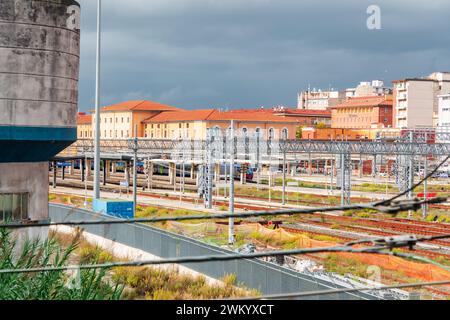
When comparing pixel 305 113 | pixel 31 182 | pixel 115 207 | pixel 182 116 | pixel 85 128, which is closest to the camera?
pixel 31 182

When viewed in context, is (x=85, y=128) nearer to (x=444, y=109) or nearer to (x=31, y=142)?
(x=444, y=109)

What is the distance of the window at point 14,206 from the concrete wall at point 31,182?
0.11 metres

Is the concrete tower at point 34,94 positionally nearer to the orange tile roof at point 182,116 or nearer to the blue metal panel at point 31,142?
the blue metal panel at point 31,142

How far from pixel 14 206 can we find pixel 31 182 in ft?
2.28

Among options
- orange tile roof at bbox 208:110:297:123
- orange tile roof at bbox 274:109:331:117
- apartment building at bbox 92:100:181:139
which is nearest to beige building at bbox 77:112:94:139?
apartment building at bbox 92:100:181:139

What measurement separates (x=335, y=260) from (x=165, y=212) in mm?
16975

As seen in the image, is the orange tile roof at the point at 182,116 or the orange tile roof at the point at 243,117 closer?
the orange tile roof at the point at 243,117

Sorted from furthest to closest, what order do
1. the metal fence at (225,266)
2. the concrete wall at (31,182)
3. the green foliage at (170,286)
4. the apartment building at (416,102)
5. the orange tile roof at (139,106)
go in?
the apartment building at (416,102) < the orange tile roof at (139,106) < the concrete wall at (31,182) < the green foliage at (170,286) < the metal fence at (225,266)

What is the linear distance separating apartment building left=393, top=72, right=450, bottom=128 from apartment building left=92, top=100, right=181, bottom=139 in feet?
112

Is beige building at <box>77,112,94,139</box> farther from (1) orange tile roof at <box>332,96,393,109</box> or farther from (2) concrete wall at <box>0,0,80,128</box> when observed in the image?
(2) concrete wall at <box>0,0,80,128</box>

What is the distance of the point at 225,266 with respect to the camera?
50.1 feet

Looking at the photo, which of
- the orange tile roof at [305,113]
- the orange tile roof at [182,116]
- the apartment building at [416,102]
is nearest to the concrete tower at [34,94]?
the orange tile roof at [182,116]

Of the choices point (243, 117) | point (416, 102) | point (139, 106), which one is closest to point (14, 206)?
point (243, 117)

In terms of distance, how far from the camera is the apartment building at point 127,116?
102 metres
